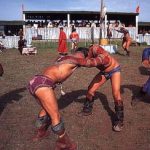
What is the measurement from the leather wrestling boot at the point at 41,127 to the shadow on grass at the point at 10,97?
208 centimetres

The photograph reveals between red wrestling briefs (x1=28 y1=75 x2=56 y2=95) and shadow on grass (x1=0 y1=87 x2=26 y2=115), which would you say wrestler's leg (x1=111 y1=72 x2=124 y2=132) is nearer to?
red wrestling briefs (x1=28 y1=75 x2=56 y2=95)

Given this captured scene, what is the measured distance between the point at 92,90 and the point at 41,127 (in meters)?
1.57

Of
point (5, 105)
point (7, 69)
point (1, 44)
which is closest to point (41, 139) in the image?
point (5, 105)

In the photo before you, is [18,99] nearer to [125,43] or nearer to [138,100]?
[138,100]

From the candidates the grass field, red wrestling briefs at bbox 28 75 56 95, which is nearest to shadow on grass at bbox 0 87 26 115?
the grass field

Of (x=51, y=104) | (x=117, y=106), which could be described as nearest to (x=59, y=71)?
(x=51, y=104)

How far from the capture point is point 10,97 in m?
9.27

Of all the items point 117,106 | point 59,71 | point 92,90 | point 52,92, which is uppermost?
point 59,71

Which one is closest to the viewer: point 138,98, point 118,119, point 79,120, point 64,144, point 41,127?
point 64,144

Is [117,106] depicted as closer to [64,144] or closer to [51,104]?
[64,144]

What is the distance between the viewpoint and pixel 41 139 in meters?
6.04

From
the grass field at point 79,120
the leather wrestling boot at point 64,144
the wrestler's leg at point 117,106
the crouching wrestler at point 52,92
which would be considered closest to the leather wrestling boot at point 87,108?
the grass field at point 79,120

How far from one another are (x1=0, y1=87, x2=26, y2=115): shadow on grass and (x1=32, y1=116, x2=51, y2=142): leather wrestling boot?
208cm

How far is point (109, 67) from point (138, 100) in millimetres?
2029
